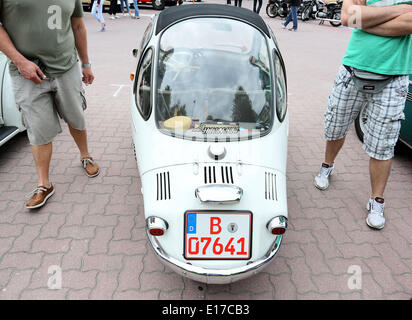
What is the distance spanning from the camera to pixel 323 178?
11.0 ft

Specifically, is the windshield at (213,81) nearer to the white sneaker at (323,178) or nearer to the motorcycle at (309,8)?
the white sneaker at (323,178)

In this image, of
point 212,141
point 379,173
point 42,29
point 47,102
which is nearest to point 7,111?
point 47,102

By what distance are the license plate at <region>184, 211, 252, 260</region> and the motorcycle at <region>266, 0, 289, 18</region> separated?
51.9 ft

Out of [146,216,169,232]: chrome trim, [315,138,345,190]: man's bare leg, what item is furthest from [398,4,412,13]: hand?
[146,216,169,232]: chrome trim

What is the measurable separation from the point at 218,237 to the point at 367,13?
197cm

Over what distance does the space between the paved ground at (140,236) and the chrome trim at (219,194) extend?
2.64 feet

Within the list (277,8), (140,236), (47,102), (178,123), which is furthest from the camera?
(277,8)

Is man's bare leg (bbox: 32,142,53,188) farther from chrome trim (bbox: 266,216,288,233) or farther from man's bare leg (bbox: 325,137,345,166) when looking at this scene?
man's bare leg (bbox: 325,137,345,166)

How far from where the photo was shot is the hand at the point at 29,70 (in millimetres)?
2486

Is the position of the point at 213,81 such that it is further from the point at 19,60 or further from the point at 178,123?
the point at 19,60

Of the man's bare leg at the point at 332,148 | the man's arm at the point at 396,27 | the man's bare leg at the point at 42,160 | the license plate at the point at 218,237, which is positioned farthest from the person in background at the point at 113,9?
the license plate at the point at 218,237

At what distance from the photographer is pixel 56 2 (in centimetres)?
251
